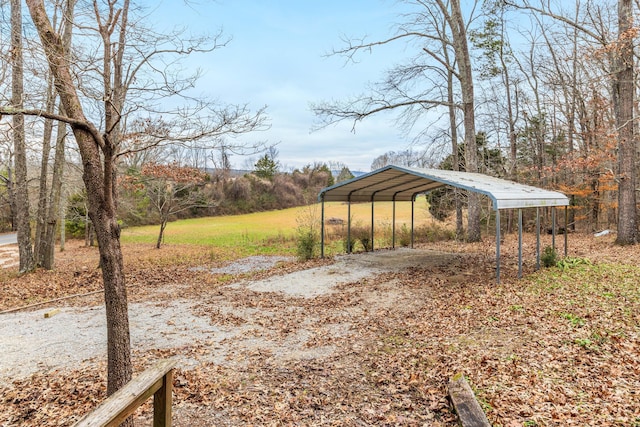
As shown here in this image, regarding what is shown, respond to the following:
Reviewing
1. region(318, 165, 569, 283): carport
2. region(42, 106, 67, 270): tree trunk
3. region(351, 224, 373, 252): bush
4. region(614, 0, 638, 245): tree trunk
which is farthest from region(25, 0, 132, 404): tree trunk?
region(614, 0, 638, 245): tree trunk

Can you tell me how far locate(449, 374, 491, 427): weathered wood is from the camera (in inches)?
115

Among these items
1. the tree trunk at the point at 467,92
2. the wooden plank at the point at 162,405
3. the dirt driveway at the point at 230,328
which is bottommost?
the dirt driveway at the point at 230,328

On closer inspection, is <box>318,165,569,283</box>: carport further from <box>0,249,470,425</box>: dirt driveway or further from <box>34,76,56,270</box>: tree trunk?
<box>34,76,56,270</box>: tree trunk

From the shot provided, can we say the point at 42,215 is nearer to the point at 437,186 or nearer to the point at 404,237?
the point at 437,186

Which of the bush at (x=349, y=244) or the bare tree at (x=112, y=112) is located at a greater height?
the bare tree at (x=112, y=112)

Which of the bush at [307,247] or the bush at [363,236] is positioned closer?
the bush at [307,247]

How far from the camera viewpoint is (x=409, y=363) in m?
4.28

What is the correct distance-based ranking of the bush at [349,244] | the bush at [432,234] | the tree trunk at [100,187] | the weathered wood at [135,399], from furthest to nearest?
the bush at [432,234], the bush at [349,244], the tree trunk at [100,187], the weathered wood at [135,399]

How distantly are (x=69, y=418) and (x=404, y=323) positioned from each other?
439 cm

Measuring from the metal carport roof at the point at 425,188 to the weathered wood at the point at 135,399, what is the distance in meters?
6.76

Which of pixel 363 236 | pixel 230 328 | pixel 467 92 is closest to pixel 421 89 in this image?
pixel 467 92

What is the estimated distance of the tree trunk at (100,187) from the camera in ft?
9.55

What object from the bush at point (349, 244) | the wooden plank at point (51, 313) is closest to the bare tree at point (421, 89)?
the bush at point (349, 244)

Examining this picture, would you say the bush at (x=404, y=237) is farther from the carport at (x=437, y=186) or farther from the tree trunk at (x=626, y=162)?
the tree trunk at (x=626, y=162)
